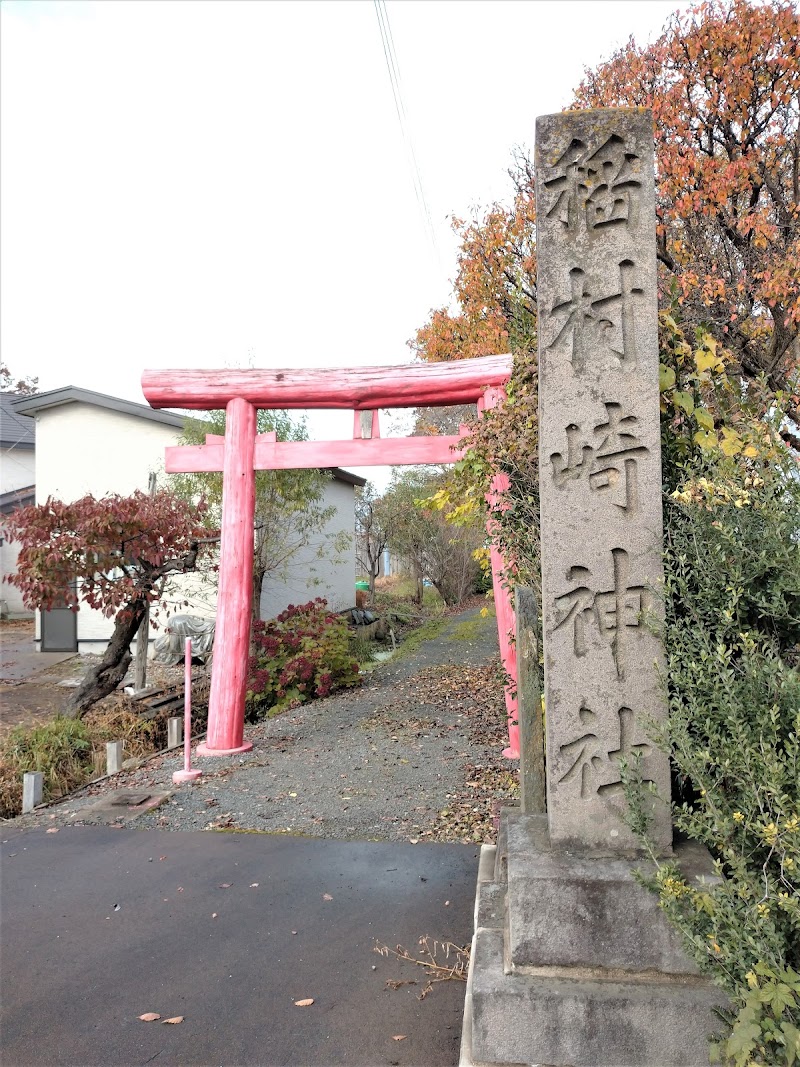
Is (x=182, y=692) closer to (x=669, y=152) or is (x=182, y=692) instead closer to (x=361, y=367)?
(x=361, y=367)

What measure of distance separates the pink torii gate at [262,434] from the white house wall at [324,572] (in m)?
6.57

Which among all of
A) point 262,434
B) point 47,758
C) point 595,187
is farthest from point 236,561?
point 595,187

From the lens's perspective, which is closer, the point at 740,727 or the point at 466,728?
the point at 740,727

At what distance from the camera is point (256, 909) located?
12.3 feet

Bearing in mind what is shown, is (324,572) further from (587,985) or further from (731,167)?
(587,985)

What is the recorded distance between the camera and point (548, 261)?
2703 millimetres

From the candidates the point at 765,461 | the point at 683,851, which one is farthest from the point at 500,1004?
the point at 765,461

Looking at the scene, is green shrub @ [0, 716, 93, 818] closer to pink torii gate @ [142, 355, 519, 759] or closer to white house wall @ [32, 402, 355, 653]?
pink torii gate @ [142, 355, 519, 759]

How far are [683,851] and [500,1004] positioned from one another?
819 millimetres

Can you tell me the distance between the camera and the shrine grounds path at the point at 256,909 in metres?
2.72

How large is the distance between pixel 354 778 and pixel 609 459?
4282 millimetres

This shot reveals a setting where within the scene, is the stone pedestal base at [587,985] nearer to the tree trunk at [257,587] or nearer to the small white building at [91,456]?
the tree trunk at [257,587]

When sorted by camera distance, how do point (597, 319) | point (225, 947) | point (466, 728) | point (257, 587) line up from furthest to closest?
point (257, 587) → point (466, 728) → point (225, 947) → point (597, 319)

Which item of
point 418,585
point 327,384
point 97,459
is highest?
point 97,459
